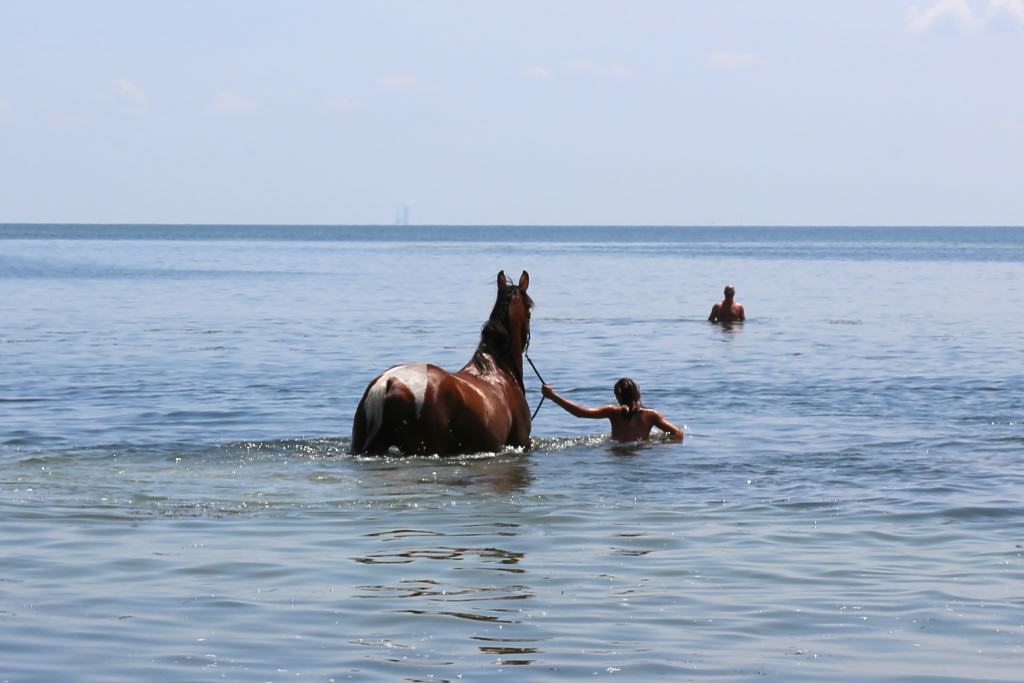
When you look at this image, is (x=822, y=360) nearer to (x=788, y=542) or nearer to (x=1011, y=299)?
(x=788, y=542)

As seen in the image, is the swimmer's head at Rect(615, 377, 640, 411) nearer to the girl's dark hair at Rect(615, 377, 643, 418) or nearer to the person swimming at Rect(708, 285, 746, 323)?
the girl's dark hair at Rect(615, 377, 643, 418)

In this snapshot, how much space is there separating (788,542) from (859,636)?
2322mm

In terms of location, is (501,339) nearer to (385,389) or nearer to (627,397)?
(627,397)

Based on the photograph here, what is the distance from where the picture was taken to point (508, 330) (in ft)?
44.4

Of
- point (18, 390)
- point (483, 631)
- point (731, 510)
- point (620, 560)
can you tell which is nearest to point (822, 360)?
point (18, 390)

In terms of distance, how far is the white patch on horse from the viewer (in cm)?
1180

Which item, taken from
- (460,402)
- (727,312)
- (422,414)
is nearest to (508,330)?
(460,402)

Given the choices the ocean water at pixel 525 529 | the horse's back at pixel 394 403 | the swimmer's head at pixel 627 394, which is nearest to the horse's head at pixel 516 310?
the ocean water at pixel 525 529

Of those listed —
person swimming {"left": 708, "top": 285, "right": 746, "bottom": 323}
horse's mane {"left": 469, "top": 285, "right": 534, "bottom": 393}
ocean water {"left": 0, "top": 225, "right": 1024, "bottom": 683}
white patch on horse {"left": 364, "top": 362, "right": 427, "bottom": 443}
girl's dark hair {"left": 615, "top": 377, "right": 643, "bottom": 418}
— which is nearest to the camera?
ocean water {"left": 0, "top": 225, "right": 1024, "bottom": 683}

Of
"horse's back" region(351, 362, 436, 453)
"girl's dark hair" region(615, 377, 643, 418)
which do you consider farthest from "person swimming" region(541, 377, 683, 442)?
"horse's back" region(351, 362, 436, 453)

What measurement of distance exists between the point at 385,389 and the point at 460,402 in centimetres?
73

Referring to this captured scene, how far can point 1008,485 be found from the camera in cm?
1177

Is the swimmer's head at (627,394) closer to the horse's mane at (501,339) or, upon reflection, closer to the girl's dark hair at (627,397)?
the girl's dark hair at (627,397)

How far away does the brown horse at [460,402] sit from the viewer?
11898 mm
